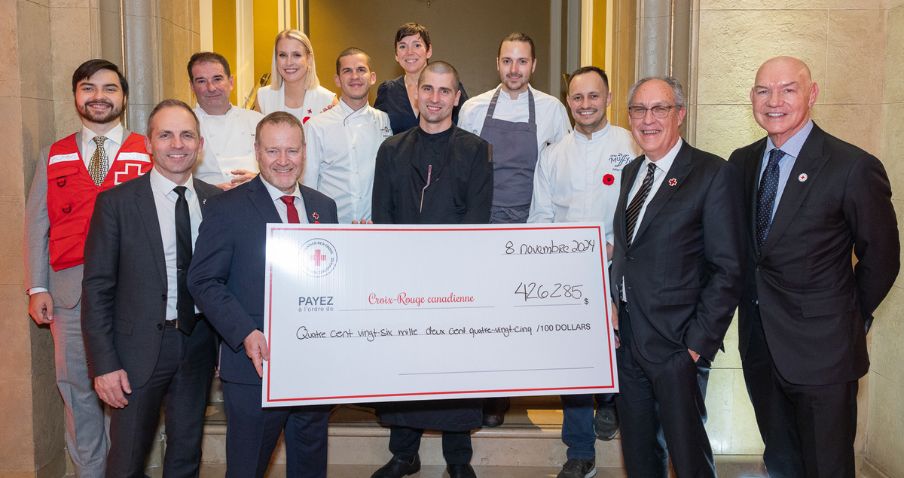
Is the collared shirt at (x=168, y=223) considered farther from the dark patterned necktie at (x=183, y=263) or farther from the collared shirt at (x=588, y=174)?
the collared shirt at (x=588, y=174)

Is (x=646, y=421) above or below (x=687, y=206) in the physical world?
below

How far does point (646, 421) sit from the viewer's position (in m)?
2.95

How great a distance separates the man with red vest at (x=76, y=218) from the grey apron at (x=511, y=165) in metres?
1.65

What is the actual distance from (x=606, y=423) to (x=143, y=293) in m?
2.44

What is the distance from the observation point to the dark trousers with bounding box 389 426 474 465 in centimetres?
370

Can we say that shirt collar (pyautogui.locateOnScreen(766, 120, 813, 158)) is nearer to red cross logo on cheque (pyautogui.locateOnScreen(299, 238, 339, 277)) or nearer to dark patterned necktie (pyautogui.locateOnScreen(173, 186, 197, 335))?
red cross logo on cheque (pyautogui.locateOnScreen(299, 238, 339, 277))

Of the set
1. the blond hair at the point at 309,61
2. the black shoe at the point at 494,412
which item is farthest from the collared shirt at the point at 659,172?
the blond hair at the point at 309,61

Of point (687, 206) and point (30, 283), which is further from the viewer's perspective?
point (30, 283)

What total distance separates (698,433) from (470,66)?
188 inches

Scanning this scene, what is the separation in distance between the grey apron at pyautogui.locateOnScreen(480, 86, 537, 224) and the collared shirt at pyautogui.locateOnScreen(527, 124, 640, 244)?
20 cm

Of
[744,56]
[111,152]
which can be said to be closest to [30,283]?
[111,152]

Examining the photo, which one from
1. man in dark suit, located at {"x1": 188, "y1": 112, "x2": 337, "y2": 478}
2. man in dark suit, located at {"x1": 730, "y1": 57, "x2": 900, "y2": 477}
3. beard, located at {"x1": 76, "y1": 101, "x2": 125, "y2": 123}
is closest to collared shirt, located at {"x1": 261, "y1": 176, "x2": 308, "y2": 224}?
man in dark suit, located at {"x1": 188, "y1": 112, "x2": 337, "y2": 478}

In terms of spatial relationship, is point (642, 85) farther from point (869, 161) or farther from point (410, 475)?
point (410, 475)

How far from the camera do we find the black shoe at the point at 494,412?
414 centimetres
